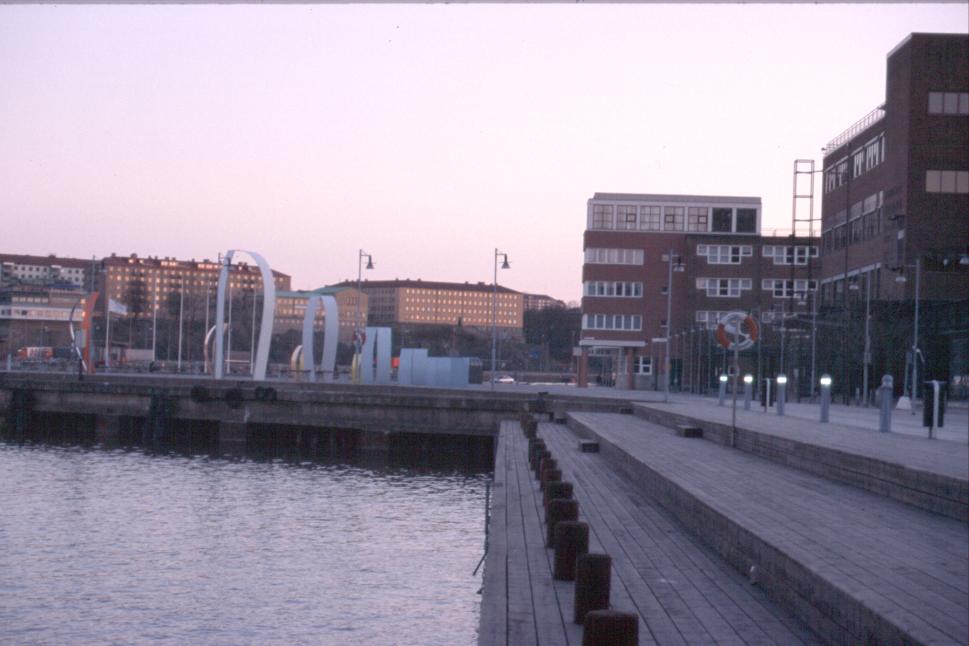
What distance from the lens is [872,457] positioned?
45.5ft

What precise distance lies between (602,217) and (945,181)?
38323 millimetres

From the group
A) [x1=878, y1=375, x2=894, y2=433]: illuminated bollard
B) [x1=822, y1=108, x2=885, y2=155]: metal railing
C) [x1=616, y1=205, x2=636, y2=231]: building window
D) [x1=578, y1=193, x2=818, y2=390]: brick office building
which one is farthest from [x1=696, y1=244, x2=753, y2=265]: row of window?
[x1=878, y1=375, x2=894, y2=433]: illuminated bollard

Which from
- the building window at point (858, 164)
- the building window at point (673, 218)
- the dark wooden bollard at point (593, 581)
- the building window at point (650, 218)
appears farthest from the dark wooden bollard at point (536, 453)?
the building window at point (673, 218)

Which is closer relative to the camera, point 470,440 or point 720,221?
point 470,440

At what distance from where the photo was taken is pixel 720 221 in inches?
3750

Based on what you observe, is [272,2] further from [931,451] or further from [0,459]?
[0,459]

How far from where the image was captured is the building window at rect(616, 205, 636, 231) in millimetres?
91750

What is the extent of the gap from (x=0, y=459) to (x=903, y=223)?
40857 millimetres

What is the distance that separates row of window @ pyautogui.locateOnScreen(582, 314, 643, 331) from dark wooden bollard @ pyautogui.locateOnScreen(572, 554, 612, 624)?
79725 mm

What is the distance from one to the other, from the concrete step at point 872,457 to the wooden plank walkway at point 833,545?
0.20 meters

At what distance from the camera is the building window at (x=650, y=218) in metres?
92.9

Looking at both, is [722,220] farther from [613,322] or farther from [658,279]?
[613,322]

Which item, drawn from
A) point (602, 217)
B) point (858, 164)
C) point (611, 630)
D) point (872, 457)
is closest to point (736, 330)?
point (872, 457)

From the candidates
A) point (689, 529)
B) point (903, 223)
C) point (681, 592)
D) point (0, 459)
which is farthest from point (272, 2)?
point (903, 223)
